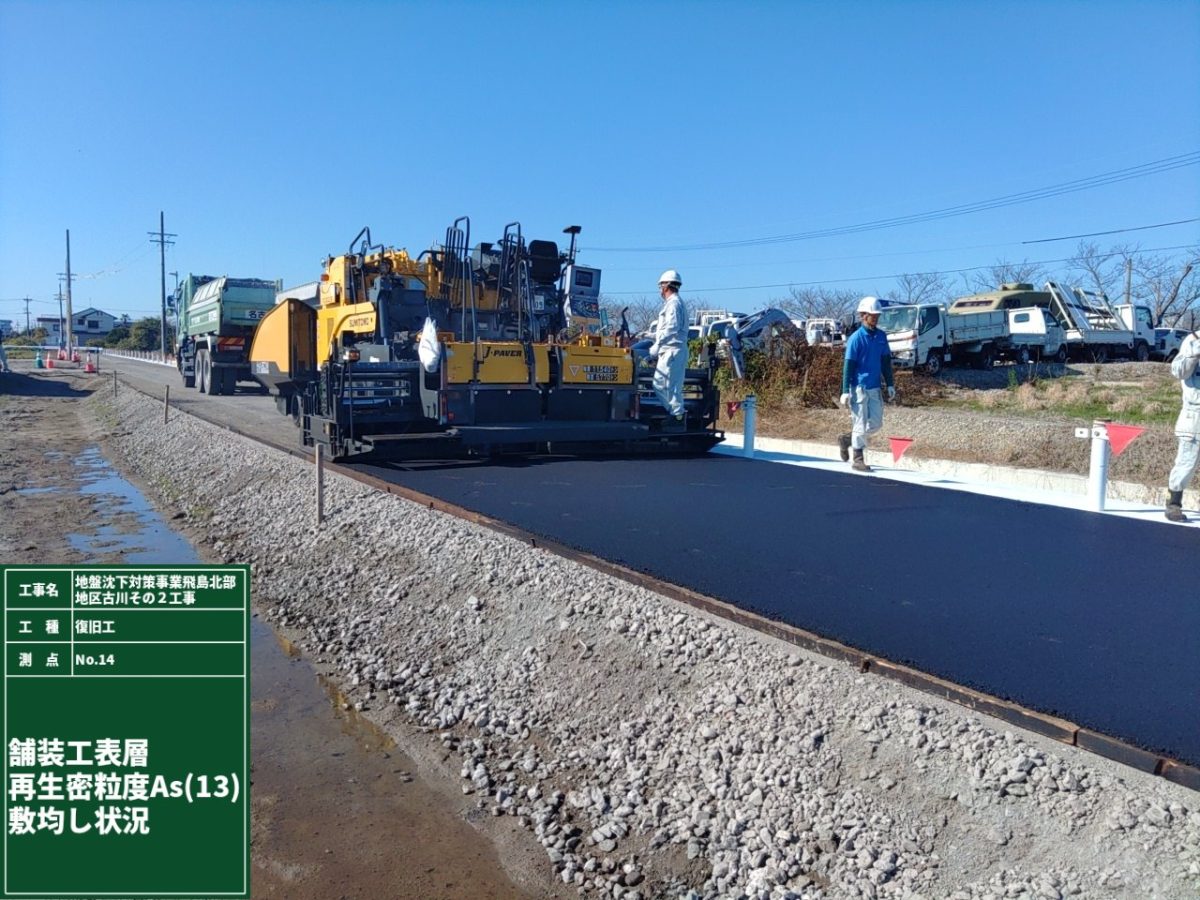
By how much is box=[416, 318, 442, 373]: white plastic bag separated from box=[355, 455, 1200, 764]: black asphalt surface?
3.88 ft

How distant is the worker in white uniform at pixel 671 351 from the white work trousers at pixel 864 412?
7.40 ft

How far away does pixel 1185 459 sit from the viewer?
706cm

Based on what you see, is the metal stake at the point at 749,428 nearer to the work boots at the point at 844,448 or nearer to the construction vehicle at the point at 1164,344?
the work boots at the point at 844,448

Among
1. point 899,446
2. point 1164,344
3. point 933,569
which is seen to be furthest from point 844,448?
point 1164,344

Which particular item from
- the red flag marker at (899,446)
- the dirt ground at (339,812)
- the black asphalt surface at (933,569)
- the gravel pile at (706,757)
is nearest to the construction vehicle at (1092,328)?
the red flag marker at (899,446)

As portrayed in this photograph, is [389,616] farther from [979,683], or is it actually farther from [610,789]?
[979,683]

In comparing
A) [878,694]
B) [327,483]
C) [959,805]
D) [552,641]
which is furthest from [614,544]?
[327,483]

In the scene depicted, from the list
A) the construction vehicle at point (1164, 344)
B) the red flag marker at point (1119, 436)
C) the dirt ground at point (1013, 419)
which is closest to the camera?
the red flag marker at point (1119, 436)

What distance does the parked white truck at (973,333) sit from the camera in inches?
902

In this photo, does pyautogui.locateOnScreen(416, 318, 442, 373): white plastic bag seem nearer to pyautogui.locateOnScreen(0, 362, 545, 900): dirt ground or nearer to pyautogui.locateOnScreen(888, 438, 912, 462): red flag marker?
pyautogui.locateOnScreen(0, 362, 545, 900): dirt ground

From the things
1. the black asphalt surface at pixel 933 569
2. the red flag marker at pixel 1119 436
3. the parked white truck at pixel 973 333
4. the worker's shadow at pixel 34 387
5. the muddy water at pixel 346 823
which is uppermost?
the parked white truck at pixel 973 333

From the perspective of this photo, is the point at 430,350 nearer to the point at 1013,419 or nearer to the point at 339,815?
the point at 339,815

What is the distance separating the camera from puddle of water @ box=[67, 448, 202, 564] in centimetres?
1001

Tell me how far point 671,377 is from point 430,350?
3022 mm
